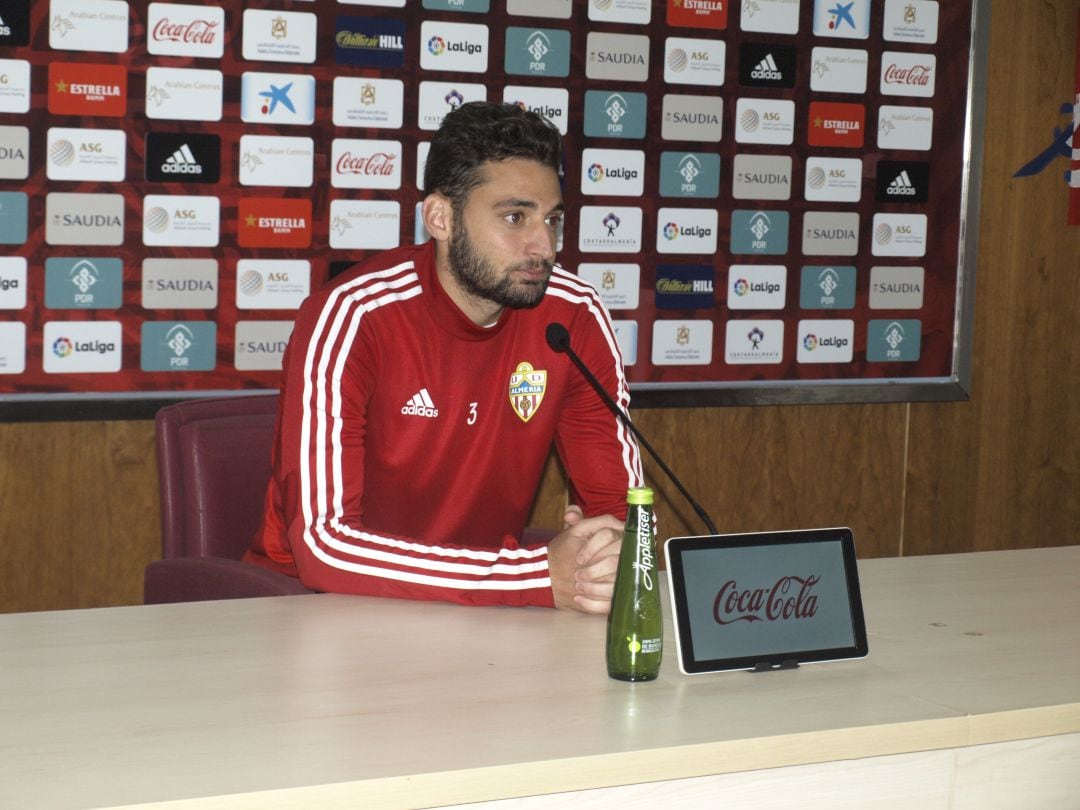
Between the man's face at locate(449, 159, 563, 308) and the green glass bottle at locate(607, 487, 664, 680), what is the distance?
30.6 inches

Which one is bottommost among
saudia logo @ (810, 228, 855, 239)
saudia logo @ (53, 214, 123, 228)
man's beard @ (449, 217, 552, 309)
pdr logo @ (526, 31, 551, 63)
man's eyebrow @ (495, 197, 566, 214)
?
man's beard @ (449, 217, 552, 309)

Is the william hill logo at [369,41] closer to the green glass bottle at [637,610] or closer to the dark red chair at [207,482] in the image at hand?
the dark red chair at [207,482]

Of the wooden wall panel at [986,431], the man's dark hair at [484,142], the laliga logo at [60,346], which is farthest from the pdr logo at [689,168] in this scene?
the laliga logo at [60,346]

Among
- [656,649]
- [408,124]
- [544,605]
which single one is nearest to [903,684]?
[656,649]

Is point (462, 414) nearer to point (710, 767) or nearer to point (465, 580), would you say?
point (465, 580)

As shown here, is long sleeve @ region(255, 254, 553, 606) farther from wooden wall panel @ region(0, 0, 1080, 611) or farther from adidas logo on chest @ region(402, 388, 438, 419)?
wooden wall panel @ region(0, 0, 1080, 611)

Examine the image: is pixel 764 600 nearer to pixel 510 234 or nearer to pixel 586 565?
pixel 586 565

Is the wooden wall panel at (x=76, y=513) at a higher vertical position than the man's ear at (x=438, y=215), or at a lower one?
lower

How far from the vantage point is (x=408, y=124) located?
288 centimetres

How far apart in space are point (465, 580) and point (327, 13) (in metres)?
1.55

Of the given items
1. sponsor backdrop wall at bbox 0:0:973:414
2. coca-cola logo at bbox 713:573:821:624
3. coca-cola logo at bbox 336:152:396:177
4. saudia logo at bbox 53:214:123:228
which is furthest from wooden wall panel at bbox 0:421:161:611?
coca-cola logo at bbox 713:573:821:624

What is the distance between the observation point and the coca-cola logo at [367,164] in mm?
2836

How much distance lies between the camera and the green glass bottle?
138 centimetres

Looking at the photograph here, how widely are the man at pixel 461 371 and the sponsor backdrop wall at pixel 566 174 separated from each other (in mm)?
689
